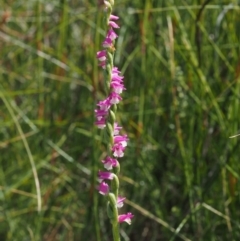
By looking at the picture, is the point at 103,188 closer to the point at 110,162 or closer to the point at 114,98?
the point at 110,162

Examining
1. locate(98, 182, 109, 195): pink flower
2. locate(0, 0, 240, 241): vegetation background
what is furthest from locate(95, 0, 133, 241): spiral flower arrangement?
locate(0, 0, 240, 241): vegetation background

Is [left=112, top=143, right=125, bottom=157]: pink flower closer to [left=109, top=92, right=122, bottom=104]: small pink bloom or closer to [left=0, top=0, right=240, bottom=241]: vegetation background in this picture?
[left=109, top=92, right=122, bottom=104]: small pink bloom

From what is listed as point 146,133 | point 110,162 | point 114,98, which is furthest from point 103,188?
point 146,133

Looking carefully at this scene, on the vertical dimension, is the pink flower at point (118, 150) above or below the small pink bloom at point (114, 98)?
below

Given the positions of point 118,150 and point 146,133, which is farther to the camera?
point 146,133

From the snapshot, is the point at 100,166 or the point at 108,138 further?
the point at 100,166

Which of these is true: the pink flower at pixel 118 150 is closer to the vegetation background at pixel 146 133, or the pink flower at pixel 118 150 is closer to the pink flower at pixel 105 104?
the pink flower at pixel 105 104

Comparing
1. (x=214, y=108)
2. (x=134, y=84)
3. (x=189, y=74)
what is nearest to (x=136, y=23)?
(x=134, y=84)

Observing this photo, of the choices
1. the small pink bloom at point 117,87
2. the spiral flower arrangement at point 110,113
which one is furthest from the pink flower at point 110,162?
the small pink bloom at point 117,87

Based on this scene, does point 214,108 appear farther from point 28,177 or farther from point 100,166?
point 28,177
